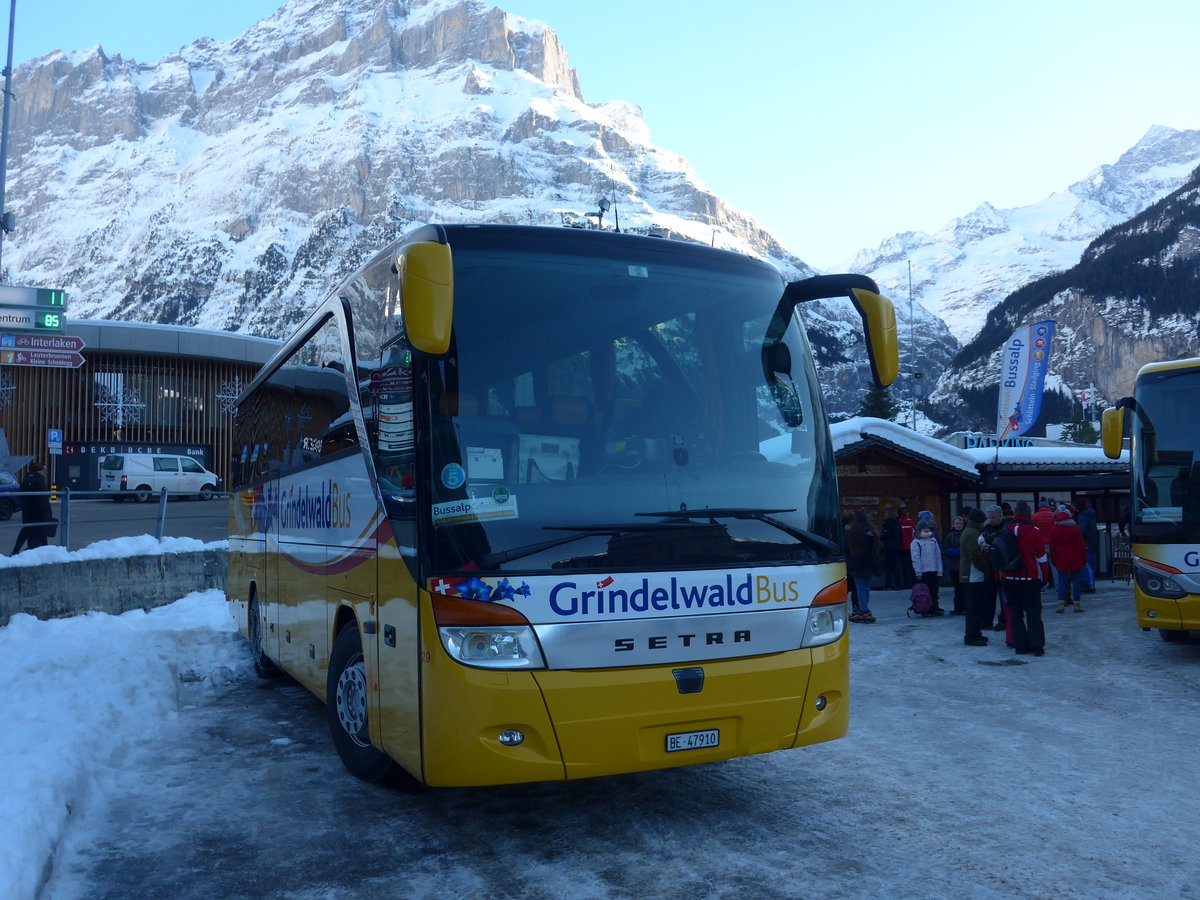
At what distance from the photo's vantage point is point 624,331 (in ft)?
15.5

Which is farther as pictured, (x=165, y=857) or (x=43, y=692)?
(x=43, y=692)

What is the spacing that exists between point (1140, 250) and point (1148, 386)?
5228 inches

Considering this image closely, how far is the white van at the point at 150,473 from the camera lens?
34.3m

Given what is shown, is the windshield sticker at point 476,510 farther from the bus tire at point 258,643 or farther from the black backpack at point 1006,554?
the black backpack at point 1006,554

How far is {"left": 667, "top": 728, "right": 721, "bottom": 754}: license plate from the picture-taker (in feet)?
14.1

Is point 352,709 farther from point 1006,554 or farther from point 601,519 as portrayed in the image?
point 1006,554

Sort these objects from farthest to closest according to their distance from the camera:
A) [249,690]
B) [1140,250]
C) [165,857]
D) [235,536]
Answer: [1140,250], [235,536], [249,690], [165,857]

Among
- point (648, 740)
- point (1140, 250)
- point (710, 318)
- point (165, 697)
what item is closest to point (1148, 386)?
point (710, 318)

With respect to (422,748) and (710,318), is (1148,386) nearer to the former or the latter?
(710,318)

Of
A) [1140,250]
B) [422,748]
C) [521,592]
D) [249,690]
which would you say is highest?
[1140,250]

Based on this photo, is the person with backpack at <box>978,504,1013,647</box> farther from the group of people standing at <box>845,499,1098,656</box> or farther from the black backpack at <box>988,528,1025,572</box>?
the black backpack at <box>988,528,1025,572</box>

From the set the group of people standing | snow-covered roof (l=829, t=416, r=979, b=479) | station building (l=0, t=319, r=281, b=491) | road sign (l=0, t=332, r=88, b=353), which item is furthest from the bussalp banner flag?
station building (l=0, t=319, r=281, b=491)

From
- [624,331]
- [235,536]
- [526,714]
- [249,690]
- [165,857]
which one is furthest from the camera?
[235,536]

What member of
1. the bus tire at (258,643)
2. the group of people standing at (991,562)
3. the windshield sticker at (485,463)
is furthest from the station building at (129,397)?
the windshield sticker at (485,463)
